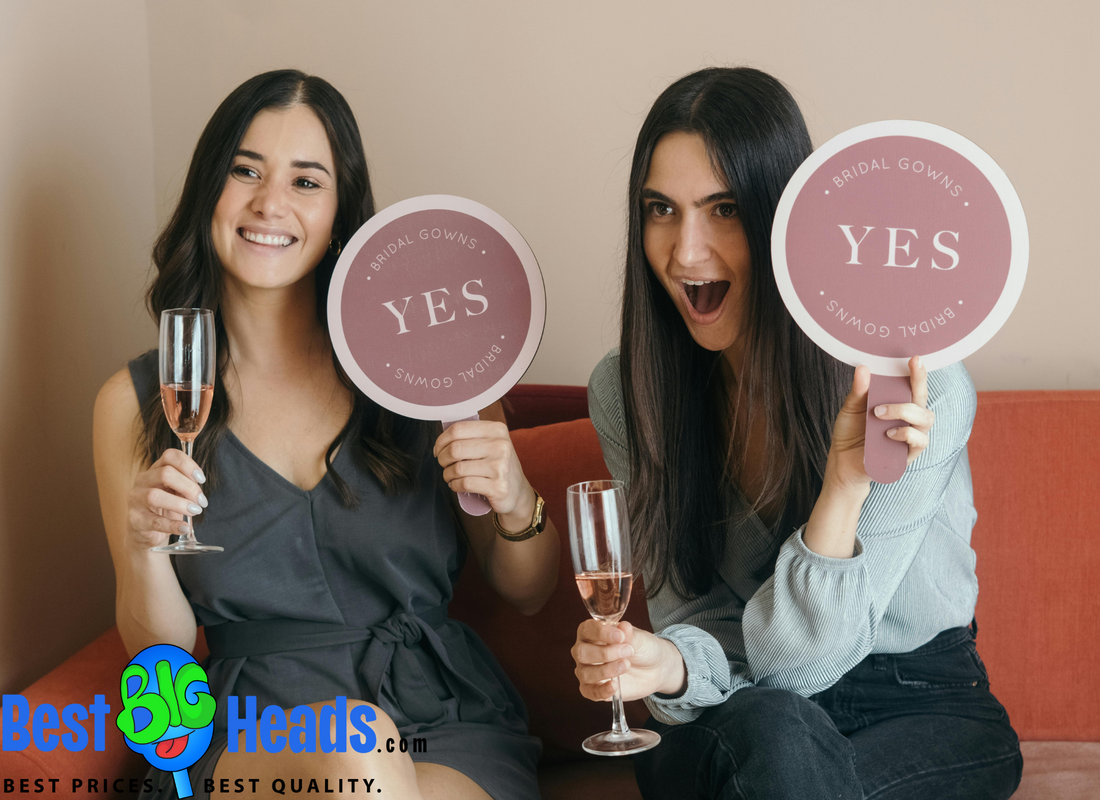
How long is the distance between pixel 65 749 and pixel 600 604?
0.96 meters

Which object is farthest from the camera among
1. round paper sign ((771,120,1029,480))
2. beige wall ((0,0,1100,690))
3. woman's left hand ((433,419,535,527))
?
beige wall ((0,0,1100,690))

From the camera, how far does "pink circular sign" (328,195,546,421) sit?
1.57 m

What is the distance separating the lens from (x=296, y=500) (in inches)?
66.5

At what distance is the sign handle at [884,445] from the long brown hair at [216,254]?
32.9 inches

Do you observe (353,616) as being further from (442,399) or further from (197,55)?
(197,55)

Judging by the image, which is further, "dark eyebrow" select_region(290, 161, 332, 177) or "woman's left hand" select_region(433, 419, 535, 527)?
"dark eyebrow" select_region(290, 161, 332, 177)

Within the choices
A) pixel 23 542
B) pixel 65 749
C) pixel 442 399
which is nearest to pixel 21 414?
pixel 23 542

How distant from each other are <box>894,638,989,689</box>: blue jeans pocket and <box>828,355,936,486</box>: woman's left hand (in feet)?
1.29

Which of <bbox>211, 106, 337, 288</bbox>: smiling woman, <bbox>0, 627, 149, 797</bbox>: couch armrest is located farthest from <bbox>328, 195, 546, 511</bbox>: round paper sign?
<bbox>0, 627, 149, 797</bbox>: couch armrest

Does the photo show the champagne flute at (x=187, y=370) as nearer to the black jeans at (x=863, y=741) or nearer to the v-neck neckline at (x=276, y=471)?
the v-neck neckline at (x=276, y=471)

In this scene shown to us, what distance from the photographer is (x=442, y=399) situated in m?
1.57

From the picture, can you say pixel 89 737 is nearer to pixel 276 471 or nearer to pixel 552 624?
pixel 276 471

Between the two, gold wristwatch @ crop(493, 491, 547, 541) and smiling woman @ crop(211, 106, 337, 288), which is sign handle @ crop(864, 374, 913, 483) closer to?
gold wristwatch @ crop(493, 491, 547, 541)

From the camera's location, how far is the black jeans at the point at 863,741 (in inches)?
49.5
